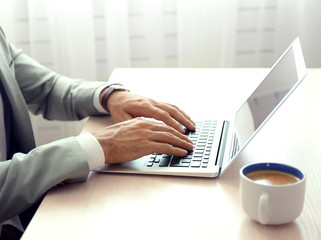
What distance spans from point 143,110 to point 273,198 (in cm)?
48

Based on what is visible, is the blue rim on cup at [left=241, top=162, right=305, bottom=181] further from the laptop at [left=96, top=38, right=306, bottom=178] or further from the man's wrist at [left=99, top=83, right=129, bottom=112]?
the man's wrist at [left=99, top=83, right=129, bottom=112]

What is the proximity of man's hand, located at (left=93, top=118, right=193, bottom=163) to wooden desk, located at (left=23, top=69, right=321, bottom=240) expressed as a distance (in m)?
0.04

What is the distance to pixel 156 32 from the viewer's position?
1947 mm

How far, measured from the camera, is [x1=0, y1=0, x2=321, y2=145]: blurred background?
1909mm

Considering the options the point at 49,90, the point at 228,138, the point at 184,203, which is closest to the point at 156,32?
the point at 49,90

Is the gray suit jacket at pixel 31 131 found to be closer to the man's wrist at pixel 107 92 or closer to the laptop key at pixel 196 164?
the man's wrist at pixel 107 92

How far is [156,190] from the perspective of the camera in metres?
0.89

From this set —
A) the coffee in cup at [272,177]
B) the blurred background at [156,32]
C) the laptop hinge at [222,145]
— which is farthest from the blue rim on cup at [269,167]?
the blurred background at [156,32]

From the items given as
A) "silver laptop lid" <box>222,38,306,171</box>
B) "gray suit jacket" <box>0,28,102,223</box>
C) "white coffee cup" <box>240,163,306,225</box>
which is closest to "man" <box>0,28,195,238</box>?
"gray suit jacket" <box>0,28,102,223</box>

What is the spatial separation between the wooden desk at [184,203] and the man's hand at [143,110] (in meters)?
0.05

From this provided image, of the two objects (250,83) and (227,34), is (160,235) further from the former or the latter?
(227,34)

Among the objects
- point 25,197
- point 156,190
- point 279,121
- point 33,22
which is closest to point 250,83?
point 279,121

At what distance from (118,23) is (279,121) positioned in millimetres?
933

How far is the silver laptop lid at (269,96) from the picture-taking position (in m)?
0.88
